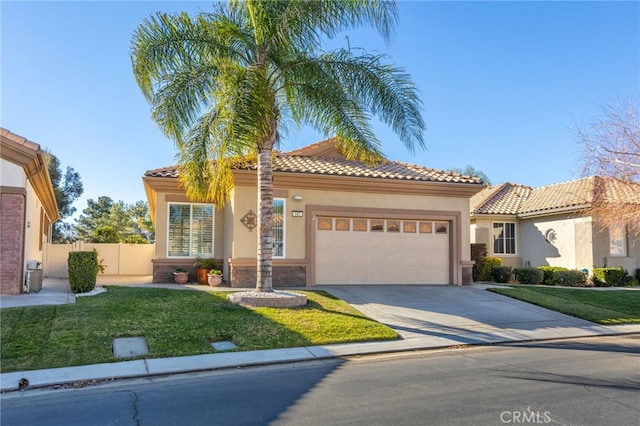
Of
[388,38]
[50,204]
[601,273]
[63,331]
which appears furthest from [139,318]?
[601,273]

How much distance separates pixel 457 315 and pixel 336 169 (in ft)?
22.3

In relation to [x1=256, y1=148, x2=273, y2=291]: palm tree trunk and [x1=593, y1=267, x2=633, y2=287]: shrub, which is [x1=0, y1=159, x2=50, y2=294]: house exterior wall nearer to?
[x1=256, y1=148, x2=273, y2=291]: palm tree trunk

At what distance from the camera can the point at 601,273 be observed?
19344 mm

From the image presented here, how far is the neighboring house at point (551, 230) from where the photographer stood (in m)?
20.2

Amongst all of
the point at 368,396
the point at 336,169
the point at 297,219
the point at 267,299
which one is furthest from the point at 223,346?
the point at 336,169

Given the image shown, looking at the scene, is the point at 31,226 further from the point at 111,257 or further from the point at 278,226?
the point at 278,226

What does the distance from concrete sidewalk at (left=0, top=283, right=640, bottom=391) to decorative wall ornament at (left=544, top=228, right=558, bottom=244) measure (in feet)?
24.9

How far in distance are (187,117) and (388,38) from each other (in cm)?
524

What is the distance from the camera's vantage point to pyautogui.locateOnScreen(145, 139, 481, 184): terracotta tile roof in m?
15.8

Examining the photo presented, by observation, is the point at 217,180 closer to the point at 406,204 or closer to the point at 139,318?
the point at 139,318

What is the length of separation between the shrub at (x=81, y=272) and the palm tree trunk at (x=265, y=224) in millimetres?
5045

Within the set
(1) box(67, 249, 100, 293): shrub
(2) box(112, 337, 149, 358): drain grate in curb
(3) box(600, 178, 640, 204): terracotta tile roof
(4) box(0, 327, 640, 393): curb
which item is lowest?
(4) box(0, 327, 640, 393): curb

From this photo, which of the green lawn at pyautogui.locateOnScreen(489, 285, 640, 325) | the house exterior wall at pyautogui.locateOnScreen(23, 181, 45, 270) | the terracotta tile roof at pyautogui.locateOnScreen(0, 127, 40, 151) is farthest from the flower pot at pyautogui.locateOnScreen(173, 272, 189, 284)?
the green lawn at pyautogui.locateOnScreen(489, 285, 640, 325)

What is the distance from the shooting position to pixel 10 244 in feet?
40.1
